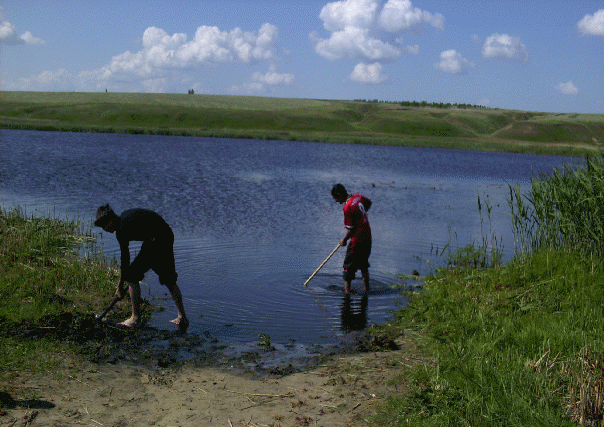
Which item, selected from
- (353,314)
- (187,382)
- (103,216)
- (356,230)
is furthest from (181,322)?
(356,230)

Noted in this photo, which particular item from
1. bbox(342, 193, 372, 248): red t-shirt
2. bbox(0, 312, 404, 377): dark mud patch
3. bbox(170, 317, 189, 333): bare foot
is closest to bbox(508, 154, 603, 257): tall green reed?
bbox(342, 193, 372, 248): red t-shirt

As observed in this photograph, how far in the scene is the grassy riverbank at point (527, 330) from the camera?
5.33 m

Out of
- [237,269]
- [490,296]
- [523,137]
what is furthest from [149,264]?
[523,137]

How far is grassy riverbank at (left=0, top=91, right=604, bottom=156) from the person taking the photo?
74938 millimetres

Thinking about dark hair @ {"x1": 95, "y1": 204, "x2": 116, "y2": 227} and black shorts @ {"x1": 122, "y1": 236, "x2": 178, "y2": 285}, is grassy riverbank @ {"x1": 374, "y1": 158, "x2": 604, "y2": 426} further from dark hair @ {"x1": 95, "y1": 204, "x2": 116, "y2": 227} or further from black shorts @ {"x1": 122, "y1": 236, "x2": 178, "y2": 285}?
dark hair @ {"x1": 95, "y1": 204, "x2": 116, "y2": 227}

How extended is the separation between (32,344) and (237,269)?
5.75 meters

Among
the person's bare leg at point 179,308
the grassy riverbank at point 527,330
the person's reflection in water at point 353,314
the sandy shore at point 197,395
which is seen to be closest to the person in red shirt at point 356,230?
the person's reflection in water at point 353,314

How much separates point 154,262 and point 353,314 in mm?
3422

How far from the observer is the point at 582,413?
519 cm

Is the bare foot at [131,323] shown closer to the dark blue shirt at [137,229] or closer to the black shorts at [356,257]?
the dark blue shirt at [137,229]

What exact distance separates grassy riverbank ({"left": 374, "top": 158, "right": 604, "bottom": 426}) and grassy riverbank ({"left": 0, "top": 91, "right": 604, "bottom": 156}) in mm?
59355

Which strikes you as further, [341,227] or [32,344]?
[341,227]

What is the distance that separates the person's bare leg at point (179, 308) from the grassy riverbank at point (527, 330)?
3235 millimetres

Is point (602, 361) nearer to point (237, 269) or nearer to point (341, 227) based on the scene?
point (237, 269)
